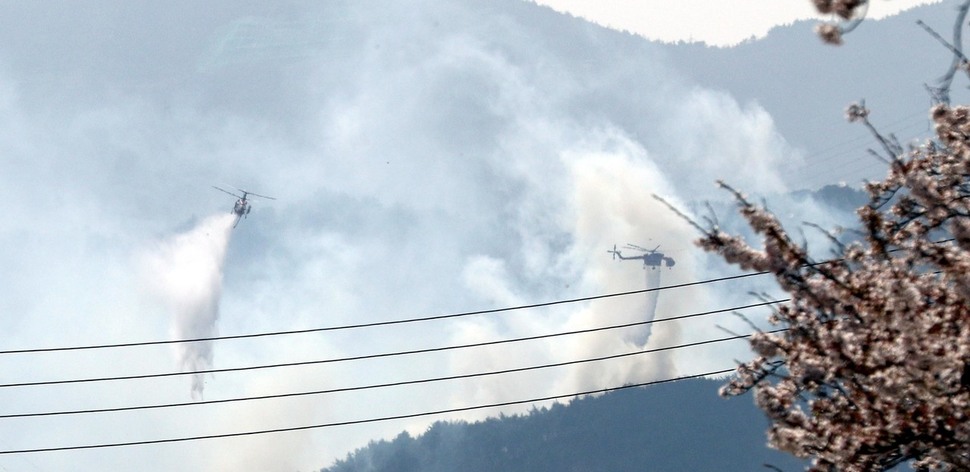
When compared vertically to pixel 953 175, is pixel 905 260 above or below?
below

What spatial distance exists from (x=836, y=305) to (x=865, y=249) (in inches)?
80.6

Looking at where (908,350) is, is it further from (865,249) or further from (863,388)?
(865,249)

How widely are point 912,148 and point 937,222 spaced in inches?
244

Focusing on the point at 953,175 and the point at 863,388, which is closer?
the point at 863,388

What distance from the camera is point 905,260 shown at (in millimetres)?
15766

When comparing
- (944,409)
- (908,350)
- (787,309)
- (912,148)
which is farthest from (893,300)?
(912,148)

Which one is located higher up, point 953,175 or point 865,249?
point 953,175

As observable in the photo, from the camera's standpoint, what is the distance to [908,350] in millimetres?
13281

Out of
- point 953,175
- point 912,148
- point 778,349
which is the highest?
point 912,148

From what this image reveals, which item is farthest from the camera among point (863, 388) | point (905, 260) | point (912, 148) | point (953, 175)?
point (912, 148)

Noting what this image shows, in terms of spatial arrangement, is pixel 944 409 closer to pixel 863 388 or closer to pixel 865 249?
pixel 863 388

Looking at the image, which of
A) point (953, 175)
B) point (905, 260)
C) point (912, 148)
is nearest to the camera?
point (905, 260)

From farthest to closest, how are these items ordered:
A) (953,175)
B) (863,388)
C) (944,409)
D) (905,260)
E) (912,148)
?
(912,148) → (953,175) → (905,260) → (863,388) → (944,409)

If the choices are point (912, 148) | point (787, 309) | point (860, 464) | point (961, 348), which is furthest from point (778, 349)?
point (912, 148)
